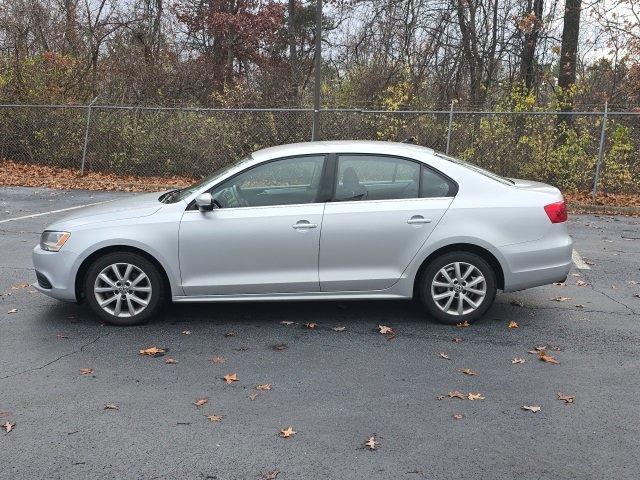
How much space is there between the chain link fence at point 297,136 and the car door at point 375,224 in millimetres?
8646

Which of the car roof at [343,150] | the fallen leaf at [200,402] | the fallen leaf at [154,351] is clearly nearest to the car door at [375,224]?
the car roof at [343,150]

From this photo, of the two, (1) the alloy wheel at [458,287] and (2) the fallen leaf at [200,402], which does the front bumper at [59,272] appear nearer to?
(2) the fallen leaf at [200,402]

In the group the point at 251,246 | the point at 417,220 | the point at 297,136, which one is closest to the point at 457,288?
the point at 417,220

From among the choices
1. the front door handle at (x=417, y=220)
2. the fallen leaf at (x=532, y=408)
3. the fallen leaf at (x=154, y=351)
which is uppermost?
the front door handle at (x=417, y=220)

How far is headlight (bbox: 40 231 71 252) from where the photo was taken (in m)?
5.30

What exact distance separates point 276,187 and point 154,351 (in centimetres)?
177

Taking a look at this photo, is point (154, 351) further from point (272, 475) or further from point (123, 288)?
point (272, 475)

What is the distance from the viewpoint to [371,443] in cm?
346

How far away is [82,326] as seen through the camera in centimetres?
537

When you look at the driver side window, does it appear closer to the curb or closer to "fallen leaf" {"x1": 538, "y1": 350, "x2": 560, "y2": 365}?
"fallen leaf" {"x1": 538, "y1": 350, "x2": 560, "y2": 365}

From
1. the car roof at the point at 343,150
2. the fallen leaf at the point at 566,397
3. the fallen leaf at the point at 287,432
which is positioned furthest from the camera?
the car roof at the point at 343,150

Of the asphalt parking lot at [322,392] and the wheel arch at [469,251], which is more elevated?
the wheel arch at [469,251]

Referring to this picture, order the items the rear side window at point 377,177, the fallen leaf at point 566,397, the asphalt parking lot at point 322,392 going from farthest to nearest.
Result: the rear side window at point 377,177, the fallen leaf at point 566,397, the asphalt parking lot at point 322,392

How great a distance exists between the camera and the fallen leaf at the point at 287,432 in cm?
355
